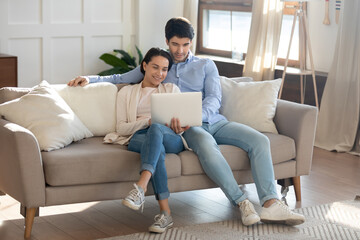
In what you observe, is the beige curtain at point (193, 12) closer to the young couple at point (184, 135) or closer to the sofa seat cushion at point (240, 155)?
the young couple at point (184, 135)

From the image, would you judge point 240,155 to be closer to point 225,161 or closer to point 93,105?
point 225,161

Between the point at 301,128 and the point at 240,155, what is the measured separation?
465mm

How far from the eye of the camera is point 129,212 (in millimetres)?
3332

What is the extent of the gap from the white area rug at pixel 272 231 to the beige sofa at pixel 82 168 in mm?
252

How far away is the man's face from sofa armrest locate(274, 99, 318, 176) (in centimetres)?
72

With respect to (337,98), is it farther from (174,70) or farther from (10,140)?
(10,140)

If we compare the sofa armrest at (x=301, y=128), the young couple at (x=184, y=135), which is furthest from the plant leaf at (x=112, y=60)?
the sofa armrest at (x=301, y=128)

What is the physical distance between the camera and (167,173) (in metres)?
3.07

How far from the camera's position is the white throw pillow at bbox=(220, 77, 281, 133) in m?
3.62

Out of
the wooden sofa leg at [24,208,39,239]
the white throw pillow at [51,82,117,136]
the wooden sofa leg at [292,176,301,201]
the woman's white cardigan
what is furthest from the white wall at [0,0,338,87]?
the wooden sofa leg at [24,208,39,239]

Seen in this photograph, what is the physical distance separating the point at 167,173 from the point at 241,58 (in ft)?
11.2

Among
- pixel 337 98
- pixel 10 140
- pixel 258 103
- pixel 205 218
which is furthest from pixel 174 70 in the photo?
pixel 337 98

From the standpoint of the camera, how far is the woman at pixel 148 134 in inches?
114

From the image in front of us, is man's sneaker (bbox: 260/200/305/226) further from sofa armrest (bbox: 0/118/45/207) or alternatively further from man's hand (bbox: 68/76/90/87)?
man's hand (bbox: 68/76/90/87)
